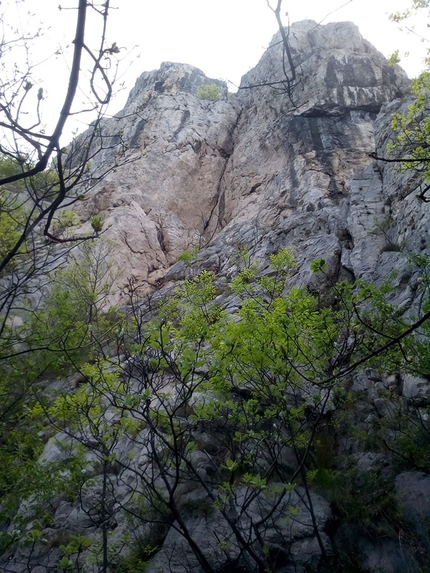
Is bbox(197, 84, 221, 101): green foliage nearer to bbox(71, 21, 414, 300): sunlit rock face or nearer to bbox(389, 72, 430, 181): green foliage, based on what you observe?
bbox(71, 21, 414, 300): sunlit rock face

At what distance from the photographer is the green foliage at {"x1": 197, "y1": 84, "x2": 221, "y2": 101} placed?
2589 cm

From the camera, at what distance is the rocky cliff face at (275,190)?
8047 mm

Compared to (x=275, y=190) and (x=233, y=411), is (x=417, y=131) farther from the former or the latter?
(x=275, y=190)

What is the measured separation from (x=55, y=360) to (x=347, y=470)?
4.13 metres

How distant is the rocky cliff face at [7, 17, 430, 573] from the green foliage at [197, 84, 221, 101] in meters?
0.81

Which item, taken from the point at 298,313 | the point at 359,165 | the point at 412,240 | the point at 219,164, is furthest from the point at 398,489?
the point at 219,164

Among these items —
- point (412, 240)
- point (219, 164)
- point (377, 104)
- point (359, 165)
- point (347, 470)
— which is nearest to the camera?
point (347, 470)

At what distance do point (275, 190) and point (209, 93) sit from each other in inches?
461

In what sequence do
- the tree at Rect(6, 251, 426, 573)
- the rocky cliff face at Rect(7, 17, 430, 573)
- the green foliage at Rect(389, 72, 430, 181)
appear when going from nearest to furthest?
1. the tree at Rect(6, 251, 426, 573)
2. the green foliage at Rect(389, 72, 430, 181)
3. the rocky cliff face at Rect(7, 17, 430, 573)

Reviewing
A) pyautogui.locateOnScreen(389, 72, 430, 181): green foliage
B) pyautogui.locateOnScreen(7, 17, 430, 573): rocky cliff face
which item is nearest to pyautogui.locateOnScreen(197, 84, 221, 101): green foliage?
pyautogui.locateOnScreen(7, 17, 430, 573): rocky cliff face

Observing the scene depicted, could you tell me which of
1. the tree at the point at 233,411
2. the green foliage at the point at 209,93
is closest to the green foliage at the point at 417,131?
the tree at the point at 233,411

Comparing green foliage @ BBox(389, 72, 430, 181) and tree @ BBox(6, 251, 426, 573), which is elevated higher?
green foliage @ BBox(389, 72, 430, 181)

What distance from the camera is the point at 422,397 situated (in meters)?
6.54

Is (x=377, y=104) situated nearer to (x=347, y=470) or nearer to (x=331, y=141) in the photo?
(x=331, y=141)
